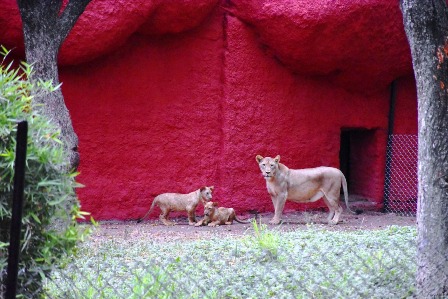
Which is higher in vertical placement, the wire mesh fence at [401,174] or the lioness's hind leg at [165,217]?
the wire mesh fence at [401,174]

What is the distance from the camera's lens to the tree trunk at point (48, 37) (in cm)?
824

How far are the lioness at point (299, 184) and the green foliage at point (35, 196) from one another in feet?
24.7

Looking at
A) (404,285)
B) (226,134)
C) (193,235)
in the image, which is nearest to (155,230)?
(193,235)

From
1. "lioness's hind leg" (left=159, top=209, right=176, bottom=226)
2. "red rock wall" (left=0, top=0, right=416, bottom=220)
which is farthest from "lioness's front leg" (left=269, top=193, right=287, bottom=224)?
"lioness's hind leg" (left=159, top=209, right=176, bottom=226)

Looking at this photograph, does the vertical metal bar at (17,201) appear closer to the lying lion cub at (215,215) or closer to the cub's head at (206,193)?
the lying lion cub at (215,215)

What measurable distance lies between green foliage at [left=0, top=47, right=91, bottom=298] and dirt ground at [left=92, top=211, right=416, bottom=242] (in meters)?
5.31

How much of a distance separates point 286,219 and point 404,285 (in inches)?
264

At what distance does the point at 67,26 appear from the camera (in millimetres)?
8500

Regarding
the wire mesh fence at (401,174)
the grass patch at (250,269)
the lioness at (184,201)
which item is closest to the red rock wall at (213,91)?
the lioness at (184,201)

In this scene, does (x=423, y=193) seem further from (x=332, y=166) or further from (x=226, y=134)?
(x=332, y=166)

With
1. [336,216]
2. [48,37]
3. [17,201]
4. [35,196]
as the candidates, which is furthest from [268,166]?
[17,201]

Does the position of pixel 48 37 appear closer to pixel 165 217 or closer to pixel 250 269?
pixel 250 269

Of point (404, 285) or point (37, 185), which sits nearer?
point (37, 185)

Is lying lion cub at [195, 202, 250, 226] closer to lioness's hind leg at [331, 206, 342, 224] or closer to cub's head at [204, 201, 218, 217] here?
cub's head at [204, 201, 218, 217]
